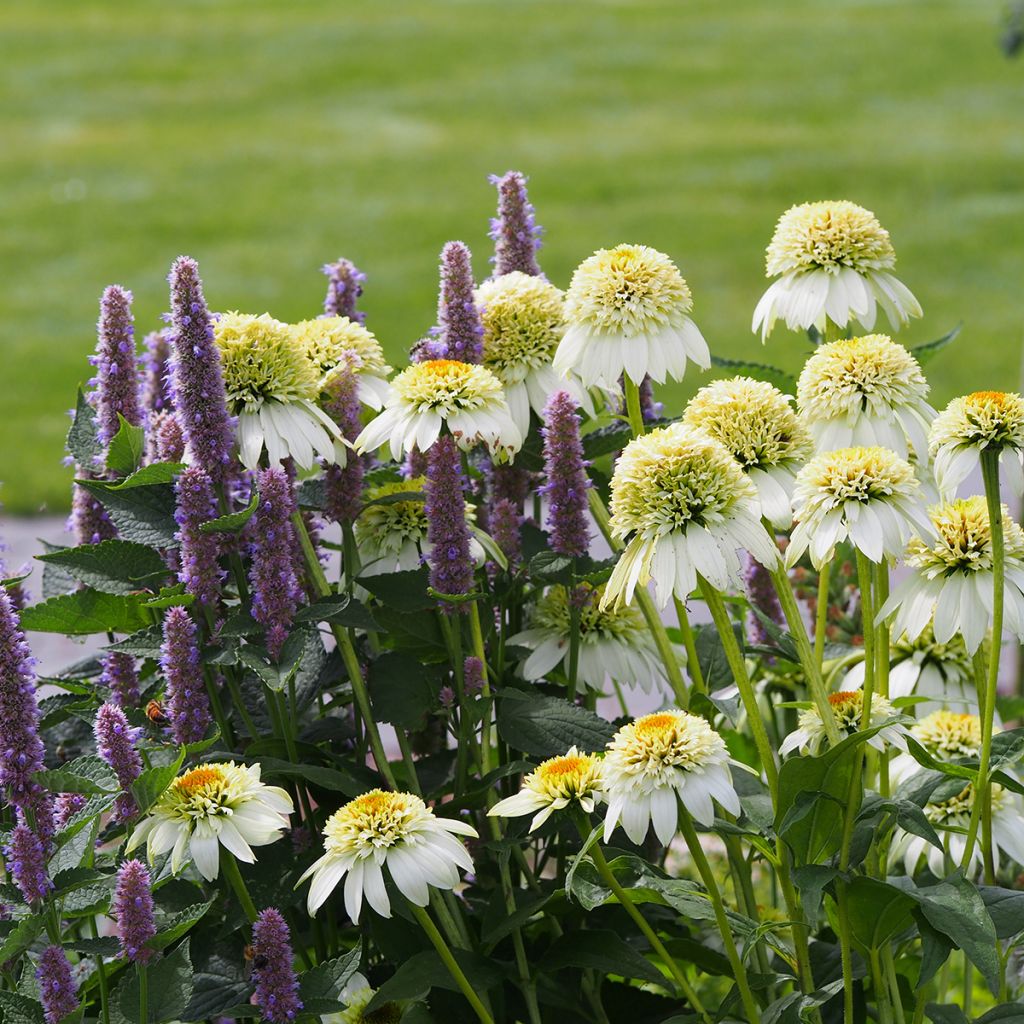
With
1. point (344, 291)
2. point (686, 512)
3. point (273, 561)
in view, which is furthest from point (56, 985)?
point (344, 291)

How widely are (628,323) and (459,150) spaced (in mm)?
10639

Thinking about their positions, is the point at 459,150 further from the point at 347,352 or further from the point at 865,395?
the point at 865,395

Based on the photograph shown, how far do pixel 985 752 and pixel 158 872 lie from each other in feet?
2.89

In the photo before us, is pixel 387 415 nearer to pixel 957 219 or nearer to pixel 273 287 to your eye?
pixel 273 287

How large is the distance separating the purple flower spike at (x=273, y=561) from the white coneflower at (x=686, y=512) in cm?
37

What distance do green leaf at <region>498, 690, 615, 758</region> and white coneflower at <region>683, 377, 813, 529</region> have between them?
36 centimetres

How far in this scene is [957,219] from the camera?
32.5ft

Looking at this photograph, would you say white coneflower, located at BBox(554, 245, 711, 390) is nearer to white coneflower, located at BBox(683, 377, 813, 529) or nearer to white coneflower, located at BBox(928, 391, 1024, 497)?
white coneflower, located at BBox(683, 377, 813, 529)

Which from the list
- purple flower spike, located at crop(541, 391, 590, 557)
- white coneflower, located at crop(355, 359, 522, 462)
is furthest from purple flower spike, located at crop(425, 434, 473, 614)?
purple flower spike, located at crop(541, 391, 590, 557)

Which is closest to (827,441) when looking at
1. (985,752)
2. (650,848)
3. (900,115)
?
(985,752)

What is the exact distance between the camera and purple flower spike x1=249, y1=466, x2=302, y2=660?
1.64 meters

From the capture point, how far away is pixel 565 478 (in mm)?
1783

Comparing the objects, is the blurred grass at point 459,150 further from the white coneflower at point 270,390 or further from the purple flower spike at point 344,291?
the white coneflower at point 270,390

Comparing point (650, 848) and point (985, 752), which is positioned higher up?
point (985, 752)
